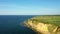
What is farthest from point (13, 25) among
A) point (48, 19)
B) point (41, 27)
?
point (48, 19)

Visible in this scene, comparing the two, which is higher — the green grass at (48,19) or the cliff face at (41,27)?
the green grass at (48,19)

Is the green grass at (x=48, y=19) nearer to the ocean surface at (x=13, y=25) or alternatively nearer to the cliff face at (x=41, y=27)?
the cliff face at (x=41, y=27)

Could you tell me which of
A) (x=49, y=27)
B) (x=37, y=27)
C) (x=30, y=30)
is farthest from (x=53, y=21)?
(x=30, y=30)

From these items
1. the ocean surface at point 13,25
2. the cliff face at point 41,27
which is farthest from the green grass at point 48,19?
the ocean surface at point 13,25

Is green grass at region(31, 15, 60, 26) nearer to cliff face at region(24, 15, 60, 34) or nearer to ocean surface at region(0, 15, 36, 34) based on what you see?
cliff face at region(24, 15, 60, 34)

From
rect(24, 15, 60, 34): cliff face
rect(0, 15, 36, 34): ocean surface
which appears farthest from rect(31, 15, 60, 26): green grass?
rect(0, 15, 36, 34): ocean surface
